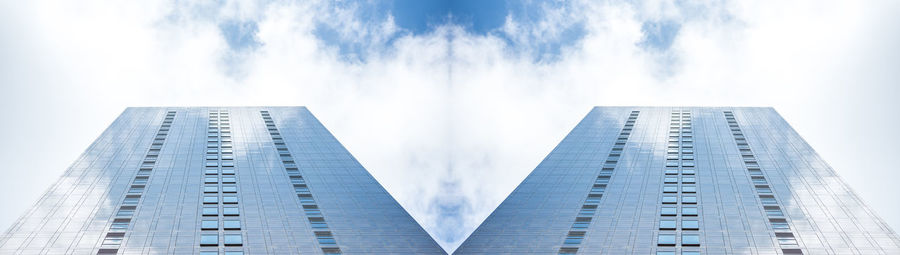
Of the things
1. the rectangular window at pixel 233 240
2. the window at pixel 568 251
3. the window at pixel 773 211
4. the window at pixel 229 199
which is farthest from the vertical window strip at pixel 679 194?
the window at pixel 229 199

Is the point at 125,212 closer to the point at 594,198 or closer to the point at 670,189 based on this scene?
the point at 594,198

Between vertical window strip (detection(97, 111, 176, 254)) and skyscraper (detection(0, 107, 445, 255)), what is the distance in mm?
87

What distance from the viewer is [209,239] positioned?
6512 cm

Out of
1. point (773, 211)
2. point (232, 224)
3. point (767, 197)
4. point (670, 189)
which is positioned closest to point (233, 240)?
point (232, 224)

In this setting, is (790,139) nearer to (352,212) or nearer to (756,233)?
(756,233)

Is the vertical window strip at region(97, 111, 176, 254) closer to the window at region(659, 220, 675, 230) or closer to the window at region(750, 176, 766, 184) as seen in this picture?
the window at region(659, 220, 675, 230)

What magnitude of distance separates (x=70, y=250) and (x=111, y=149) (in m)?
28.1

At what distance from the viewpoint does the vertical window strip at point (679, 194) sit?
217 feet

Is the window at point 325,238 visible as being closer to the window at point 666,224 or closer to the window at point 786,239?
the window at point 666,224

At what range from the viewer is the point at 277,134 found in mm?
95750

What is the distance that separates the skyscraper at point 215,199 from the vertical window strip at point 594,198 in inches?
399

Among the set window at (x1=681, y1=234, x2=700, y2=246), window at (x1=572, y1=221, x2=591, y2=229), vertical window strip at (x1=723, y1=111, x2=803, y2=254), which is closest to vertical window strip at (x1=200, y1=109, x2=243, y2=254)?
window at (x1=572, y1=221, x2=591, y2=229)

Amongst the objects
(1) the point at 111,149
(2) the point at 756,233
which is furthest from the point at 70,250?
(2) the point at 756,233

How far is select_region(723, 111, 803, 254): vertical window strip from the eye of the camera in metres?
64.4
